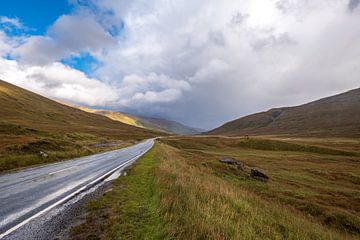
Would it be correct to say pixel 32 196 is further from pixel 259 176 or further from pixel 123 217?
pixel 259 176

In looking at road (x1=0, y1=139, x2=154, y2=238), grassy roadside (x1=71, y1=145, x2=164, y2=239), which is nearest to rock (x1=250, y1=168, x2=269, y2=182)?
road (x1=0, y1=139, x2=154, y2=238)

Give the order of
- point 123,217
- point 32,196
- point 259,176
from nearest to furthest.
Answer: point 123,217 < point 32,196 < point 259,176

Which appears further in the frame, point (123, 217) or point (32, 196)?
point (32, 196)

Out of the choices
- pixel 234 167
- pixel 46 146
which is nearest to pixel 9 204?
pixel 234 167

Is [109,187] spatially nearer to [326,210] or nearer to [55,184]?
[55,184]

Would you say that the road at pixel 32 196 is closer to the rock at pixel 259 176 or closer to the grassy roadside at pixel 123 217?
the grassy roadside at pixel 123 217

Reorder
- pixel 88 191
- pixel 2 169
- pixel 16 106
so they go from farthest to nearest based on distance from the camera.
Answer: pixel 16 106
pixel 2 169
pixel 88 191

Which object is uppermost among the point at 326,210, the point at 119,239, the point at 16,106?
the point at 16,106

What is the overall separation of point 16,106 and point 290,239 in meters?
204

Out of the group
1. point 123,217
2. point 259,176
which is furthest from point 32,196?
point 259,176

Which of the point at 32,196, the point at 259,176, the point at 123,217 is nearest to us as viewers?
the point at 123,217

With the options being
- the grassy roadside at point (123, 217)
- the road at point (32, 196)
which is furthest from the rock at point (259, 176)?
the grassy roadside at point (123, 217)

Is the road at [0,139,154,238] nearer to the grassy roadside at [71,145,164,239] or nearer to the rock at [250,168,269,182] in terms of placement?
the grassy roadside at [71,145,164,239]

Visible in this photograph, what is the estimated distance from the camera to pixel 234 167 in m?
30.3
